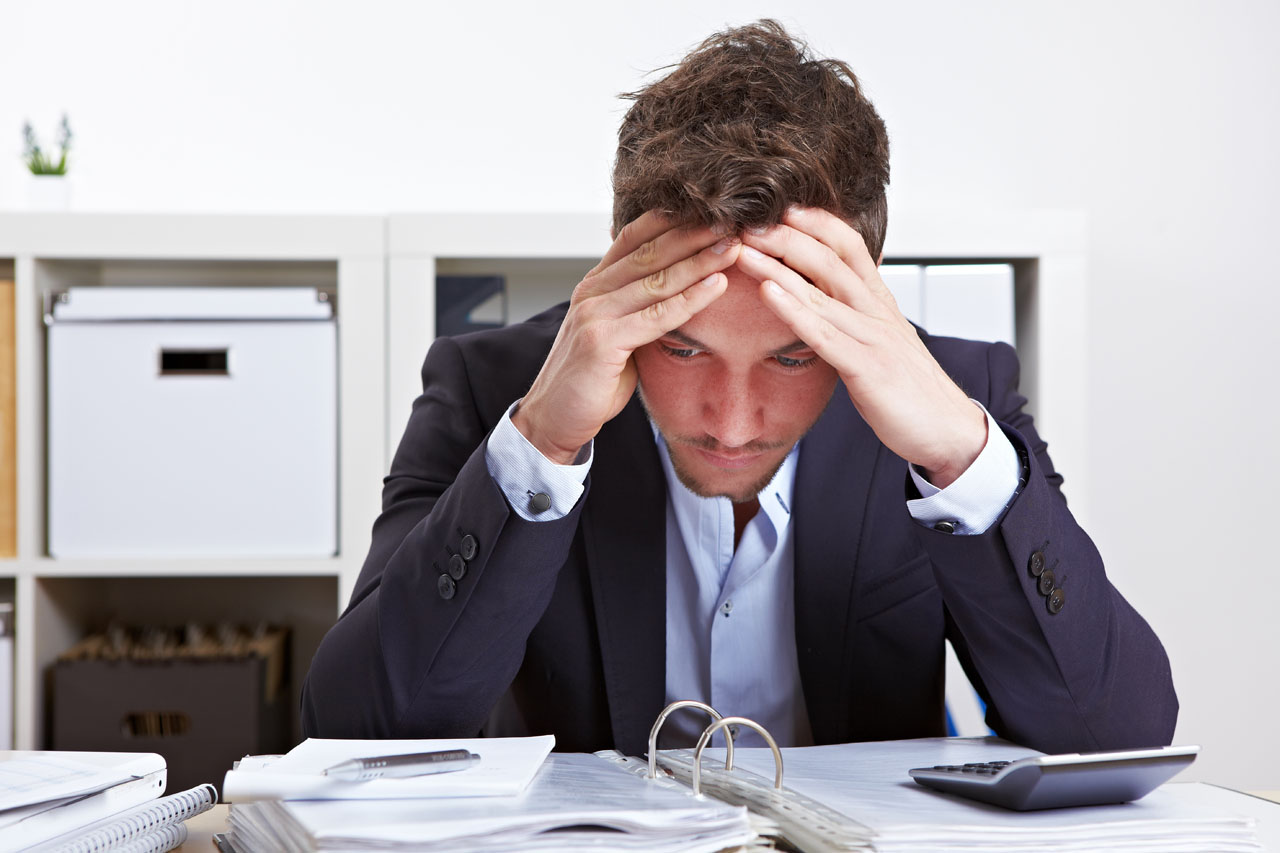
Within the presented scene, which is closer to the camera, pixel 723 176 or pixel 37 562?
pixel 723 176

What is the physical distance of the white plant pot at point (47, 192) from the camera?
184 centimetres

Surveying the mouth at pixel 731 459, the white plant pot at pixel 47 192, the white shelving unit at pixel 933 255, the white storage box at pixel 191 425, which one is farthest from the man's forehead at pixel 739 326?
the white plant pot at pixel 47 192

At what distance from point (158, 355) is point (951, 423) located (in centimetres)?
134

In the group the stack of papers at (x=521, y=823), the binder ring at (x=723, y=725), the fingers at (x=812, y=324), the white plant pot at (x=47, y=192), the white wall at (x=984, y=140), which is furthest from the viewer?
the white wall at (x=984, y=140)

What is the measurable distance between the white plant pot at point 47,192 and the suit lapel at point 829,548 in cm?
139

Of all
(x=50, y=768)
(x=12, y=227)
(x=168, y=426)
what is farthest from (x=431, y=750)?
(x=12, y=227)

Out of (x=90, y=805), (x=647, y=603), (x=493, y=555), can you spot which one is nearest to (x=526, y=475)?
(x=493, y=555)

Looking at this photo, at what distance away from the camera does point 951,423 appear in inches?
32.8

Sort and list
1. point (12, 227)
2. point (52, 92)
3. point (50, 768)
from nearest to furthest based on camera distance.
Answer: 1. point (50, 768)
2. point (12, 227)
3. point (52, 92)

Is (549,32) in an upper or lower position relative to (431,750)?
upper

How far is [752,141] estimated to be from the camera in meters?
0.86

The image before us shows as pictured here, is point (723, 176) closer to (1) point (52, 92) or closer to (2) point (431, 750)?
(2) point (431, 750)

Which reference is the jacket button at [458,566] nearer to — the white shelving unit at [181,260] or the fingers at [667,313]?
the fingers at [667,313]

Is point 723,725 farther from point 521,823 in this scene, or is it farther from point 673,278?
point 673,278
